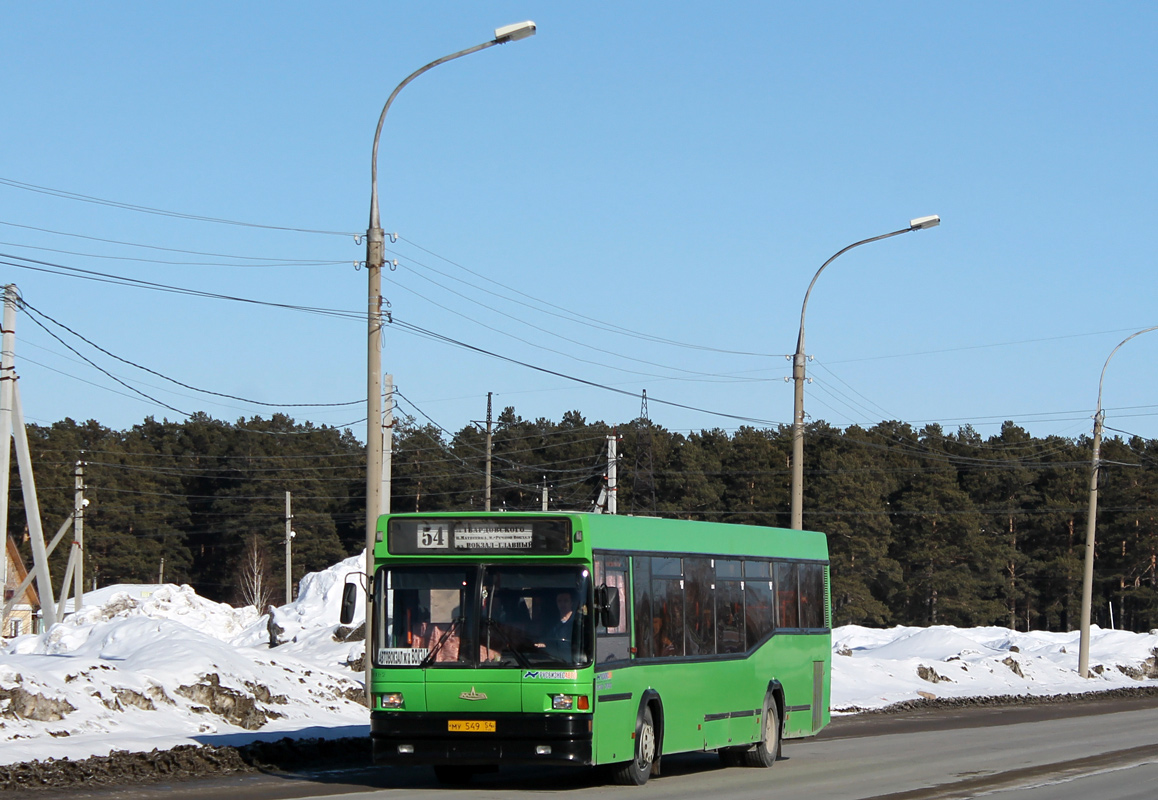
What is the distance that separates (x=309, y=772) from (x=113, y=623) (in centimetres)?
1806

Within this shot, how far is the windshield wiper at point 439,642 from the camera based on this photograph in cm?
1444

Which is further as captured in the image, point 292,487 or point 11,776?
point 292,487

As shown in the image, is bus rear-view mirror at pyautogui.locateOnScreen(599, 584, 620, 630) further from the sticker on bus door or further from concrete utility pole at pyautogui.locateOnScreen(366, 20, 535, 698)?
concrete utility pole at pyautogui.locateOnScreen(366, 20, 535, 698)

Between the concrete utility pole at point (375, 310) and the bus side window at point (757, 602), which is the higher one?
the concrete utility pole at point (375, 310)

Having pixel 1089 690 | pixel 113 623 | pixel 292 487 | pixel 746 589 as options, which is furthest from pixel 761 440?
pixel 746 589

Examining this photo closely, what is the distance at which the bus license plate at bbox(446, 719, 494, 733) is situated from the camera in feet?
46.7

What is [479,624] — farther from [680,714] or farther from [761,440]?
[761,440]

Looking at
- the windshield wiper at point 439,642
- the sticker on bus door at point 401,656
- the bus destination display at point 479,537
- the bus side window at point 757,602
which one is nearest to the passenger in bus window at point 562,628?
the bus destination display at point 479,537

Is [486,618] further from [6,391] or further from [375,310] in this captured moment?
[6,391]

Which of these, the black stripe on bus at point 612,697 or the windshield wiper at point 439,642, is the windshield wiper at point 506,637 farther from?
the black stripe on bus at point 612,697

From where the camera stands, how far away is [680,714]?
16422 mm

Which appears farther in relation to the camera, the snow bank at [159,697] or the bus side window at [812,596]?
the bus side window at [812,596]

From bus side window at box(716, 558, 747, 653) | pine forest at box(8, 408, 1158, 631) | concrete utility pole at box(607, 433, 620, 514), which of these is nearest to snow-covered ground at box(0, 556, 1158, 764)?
bus side window at box(716, 558, 747, 653)

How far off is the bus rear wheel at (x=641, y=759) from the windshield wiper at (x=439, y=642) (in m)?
2.34
